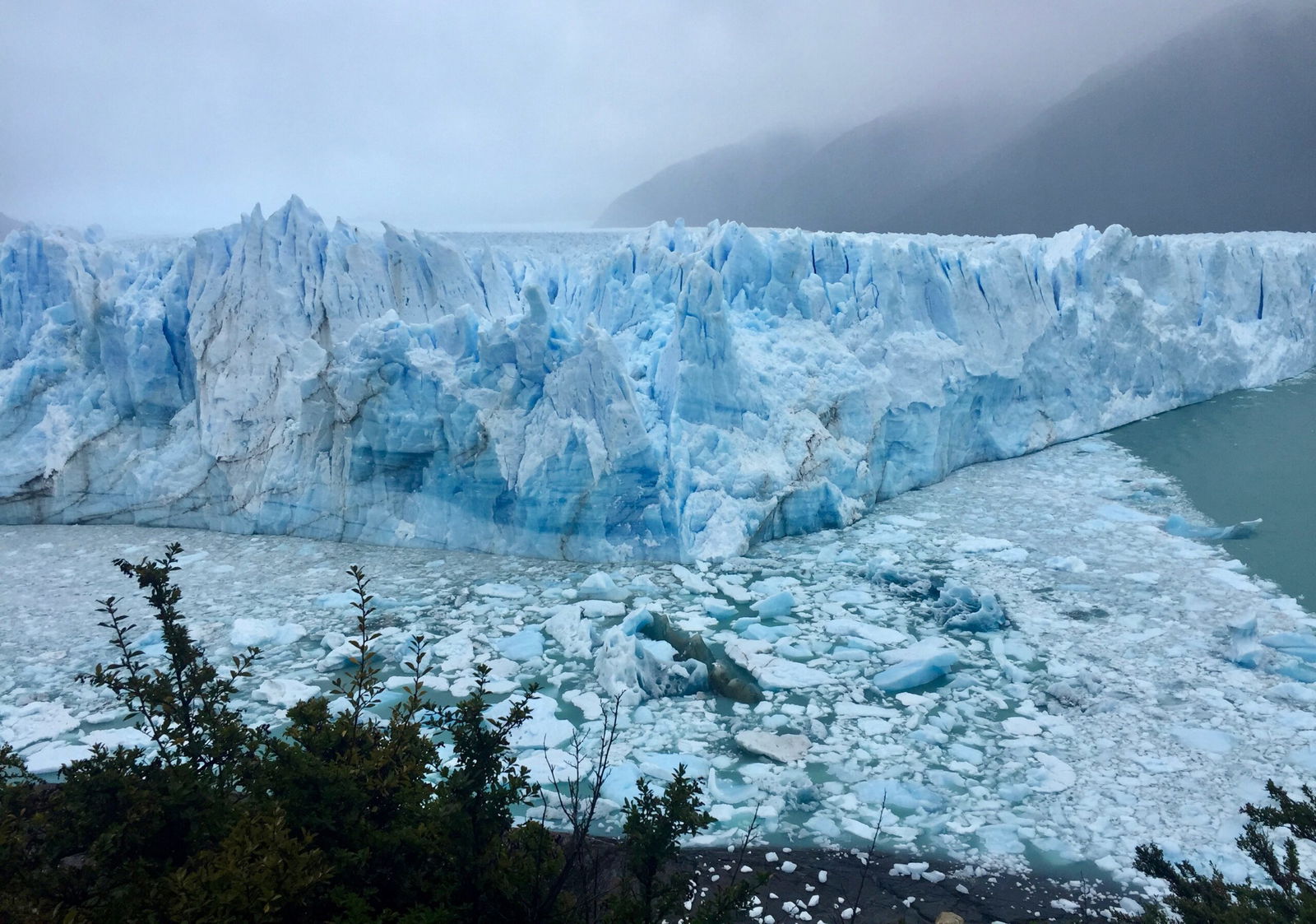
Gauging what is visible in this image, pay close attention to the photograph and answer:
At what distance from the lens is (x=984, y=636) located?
5781 mm

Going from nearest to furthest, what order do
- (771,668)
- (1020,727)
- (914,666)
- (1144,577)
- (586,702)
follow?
(1020,727) < (586,702) < (914,666) < (771,668) < (1144,577)

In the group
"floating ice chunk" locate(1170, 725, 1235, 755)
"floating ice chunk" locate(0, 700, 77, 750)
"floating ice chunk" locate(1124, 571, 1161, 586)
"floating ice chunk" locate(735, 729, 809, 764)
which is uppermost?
"floating ice chunk" locate(0, 700, 77, 750)

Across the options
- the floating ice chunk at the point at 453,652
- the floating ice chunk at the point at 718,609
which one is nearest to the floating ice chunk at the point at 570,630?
the floating ice chunk at the point at 453,652

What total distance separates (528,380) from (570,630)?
290 centimetres

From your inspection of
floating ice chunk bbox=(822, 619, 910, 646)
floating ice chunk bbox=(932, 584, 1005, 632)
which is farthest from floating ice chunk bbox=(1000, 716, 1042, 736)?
floating ice chunk bbox=(932, 584, 1005, 632)

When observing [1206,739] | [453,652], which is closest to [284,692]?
[453,652]

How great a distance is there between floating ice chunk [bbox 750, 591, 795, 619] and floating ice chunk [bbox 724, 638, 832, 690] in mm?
482

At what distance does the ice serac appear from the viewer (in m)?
7.64

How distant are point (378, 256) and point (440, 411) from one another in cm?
263

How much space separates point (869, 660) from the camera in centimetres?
546

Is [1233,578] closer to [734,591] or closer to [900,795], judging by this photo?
[734,591]

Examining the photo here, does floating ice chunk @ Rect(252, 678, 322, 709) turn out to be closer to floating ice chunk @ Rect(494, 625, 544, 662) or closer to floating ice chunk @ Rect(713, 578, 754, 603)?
floating ice chunk @ Rect(494, 625, 544, 662)

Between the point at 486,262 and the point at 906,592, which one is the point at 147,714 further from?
the point at 486,262

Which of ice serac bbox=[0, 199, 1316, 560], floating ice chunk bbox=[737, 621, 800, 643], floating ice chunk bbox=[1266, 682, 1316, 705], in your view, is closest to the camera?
floating ice chunk bbox=[1266, 682, 1316, 705]
